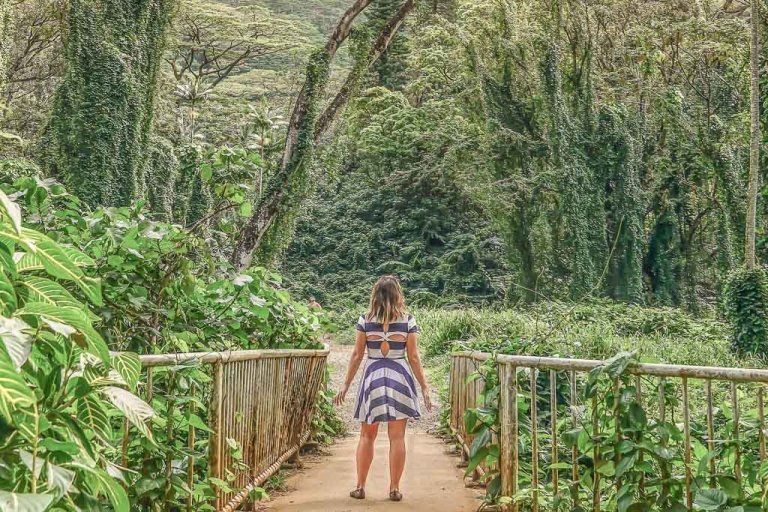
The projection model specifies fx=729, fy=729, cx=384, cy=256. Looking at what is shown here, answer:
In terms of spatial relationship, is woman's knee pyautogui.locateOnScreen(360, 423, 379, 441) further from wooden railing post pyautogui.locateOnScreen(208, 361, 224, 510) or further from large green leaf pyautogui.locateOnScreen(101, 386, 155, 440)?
large green leaf pyautogui.locateOnScreen(101, 386, 155, 440)

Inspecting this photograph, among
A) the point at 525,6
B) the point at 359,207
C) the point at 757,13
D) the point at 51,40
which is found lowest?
the point at 359,207

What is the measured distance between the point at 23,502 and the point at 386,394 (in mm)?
3451

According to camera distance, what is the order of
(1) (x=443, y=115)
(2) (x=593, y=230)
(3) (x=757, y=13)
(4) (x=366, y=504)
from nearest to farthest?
(4) (x=366, y=504) < (3) (x=757, y=13) < (2) (x=593, y=230) < (1) (x=443, y=115)

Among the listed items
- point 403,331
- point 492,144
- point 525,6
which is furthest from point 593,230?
point 403,331

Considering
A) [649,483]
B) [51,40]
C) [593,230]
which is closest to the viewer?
[649,483]

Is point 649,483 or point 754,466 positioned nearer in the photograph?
point 754,466

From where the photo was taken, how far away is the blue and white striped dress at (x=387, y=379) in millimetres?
4375

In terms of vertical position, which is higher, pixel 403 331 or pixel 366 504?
pixel 403 331

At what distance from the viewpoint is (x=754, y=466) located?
2295 millimetres

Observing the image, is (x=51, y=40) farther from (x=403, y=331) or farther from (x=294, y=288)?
(x=403, y=331)

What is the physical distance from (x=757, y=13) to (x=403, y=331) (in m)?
12.8

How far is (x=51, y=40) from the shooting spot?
21.1 meters

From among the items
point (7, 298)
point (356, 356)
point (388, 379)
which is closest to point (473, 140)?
point (356, 356)

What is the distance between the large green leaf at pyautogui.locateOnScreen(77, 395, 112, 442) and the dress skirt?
2.91 meters
